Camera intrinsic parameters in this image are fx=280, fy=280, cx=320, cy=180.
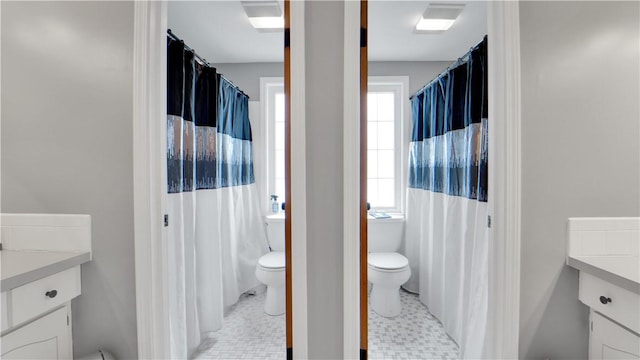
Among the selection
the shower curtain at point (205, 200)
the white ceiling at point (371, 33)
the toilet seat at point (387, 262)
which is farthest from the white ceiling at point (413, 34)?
the toilet seat at point (387, 262)

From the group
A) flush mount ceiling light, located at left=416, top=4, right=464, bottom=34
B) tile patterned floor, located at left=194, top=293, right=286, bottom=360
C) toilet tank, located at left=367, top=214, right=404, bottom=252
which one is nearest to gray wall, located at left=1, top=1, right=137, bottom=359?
tile patterned floor, located at left=194, top=293, right=286, bottom=360

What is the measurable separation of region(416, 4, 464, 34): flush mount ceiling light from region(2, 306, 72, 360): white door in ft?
8.51

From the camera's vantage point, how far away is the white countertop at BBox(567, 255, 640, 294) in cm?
93

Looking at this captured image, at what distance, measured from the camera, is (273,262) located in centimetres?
222

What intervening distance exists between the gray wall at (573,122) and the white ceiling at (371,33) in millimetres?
891

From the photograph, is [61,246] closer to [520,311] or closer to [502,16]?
[520,311]

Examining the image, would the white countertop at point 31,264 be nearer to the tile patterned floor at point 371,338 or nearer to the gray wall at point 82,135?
the gray wall at point 82,135

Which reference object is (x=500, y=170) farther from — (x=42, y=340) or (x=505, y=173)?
(x=42, y=340)

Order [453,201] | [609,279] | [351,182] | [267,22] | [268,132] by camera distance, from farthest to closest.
→ [268,132] < [267,22] < [453,201] < [351,182] < [609,279]

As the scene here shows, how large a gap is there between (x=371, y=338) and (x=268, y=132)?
2.05m

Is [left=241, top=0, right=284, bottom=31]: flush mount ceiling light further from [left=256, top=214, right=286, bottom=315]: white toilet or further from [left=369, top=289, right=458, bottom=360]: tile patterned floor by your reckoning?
[left=369, top=289, right=458, bottom=360]: tile patterned floor

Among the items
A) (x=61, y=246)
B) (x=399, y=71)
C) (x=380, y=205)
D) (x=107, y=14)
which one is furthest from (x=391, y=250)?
(x=107, y=14)

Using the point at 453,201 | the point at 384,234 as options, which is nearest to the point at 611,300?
the point at 453,201

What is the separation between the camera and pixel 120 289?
3.98ft
